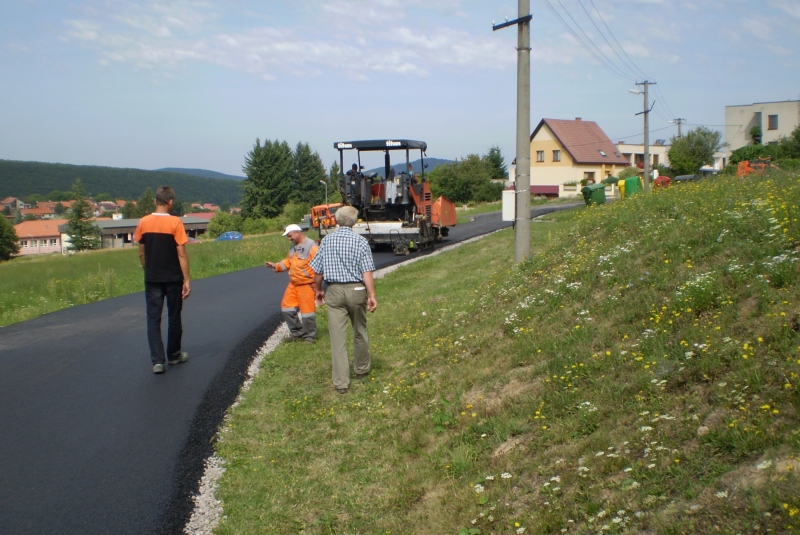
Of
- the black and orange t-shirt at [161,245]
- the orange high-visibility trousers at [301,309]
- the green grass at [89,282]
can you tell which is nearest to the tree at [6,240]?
the green grass at [89,282]

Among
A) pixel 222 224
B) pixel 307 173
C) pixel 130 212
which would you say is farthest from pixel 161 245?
pixel 130 212

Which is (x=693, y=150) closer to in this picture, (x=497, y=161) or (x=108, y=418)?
(x=497, y=161)

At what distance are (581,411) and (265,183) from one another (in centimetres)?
9856

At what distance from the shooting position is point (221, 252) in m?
25.9

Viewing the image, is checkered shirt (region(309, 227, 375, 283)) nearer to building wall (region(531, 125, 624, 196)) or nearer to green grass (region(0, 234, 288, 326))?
green grass (region(0, 234, 288, 326))

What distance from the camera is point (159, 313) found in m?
8.10

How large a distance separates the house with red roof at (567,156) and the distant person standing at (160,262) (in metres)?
63.0

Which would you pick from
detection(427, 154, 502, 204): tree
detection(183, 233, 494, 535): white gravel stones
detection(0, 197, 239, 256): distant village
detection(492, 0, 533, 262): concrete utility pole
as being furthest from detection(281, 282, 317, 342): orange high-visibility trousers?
detection(0, 197, 239, 256): distant village

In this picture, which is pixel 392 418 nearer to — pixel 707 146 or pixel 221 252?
pixel 221 252

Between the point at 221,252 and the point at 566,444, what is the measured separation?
2240 cm

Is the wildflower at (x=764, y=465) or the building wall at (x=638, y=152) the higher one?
the building wall at (x=638, y=152)

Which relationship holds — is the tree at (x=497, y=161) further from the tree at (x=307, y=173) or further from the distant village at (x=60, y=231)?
the distant village at (x=60, y=231)

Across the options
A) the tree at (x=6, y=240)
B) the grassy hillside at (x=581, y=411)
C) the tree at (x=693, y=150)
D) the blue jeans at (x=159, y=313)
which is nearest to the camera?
the grassy hillside at (x=581, y=411)

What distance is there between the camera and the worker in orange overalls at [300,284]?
981cm
